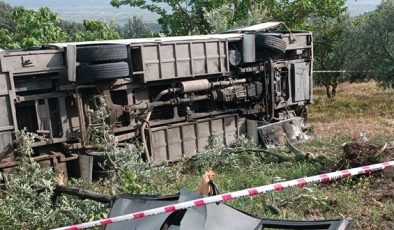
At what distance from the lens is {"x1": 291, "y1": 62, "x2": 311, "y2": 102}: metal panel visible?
1378 centimetres

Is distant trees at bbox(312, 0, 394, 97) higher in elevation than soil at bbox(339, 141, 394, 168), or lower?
higher

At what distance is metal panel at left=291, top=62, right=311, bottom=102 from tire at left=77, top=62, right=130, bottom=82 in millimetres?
5432

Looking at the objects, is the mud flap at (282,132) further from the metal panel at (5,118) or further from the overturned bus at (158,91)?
the metal panel at (5,118)

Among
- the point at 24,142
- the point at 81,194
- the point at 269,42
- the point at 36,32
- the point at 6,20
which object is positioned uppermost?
the point at 6,20

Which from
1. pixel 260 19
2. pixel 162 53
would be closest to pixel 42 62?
pixel 162 53

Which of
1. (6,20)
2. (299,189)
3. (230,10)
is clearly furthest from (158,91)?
(6,20)

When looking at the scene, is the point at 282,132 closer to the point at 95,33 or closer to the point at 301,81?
the point at 301,81

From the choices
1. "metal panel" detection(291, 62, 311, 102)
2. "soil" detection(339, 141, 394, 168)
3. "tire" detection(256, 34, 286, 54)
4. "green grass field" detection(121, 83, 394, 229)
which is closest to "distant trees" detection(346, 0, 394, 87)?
"green grass field" detection(121, 83, 394, 229)

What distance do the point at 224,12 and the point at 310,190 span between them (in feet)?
50.4

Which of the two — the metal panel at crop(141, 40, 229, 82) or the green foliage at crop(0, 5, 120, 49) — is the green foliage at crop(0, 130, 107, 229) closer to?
the metal panel at crop(141, 40, 229, 82)

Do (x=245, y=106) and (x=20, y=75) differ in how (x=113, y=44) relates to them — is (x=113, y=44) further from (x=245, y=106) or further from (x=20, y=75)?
(x=245, y=106)

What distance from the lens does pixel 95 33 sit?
19.7 metres

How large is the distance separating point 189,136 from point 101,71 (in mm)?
2844

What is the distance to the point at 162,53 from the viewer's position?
1074 centimetres
